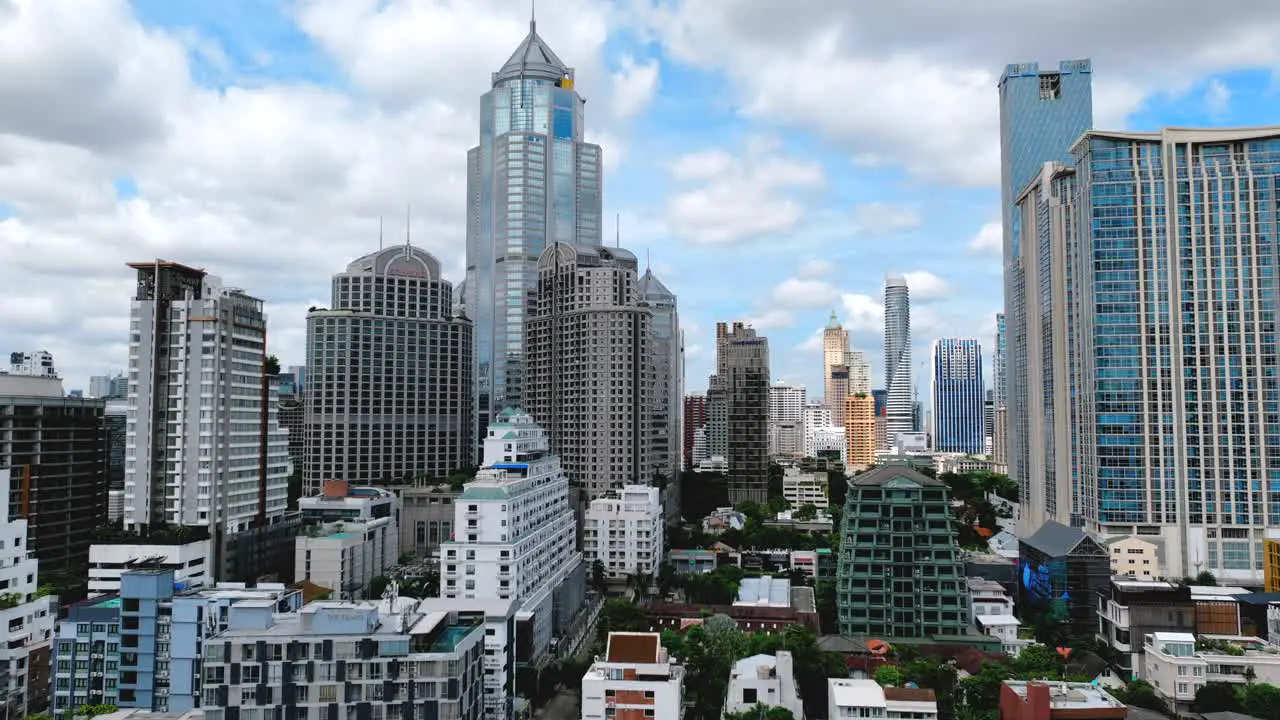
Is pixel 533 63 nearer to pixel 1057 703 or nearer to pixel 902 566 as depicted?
pixel 902 566

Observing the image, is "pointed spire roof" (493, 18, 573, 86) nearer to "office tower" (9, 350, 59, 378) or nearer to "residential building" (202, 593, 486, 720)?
"office tower" (9, 350, 59, 378)

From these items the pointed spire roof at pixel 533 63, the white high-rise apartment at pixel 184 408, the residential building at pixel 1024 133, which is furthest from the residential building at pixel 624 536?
the pointed spire roof at pixel 533 63

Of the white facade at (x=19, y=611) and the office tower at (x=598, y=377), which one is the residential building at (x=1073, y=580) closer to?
the office tower at (x=598, y=377)

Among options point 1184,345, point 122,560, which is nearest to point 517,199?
point 122,560

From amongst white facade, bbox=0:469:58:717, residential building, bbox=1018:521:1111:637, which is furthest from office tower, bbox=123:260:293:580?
residential building, bbox=1018:521:1111:637

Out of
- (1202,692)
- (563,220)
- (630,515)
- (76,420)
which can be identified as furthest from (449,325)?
(1202,692)
